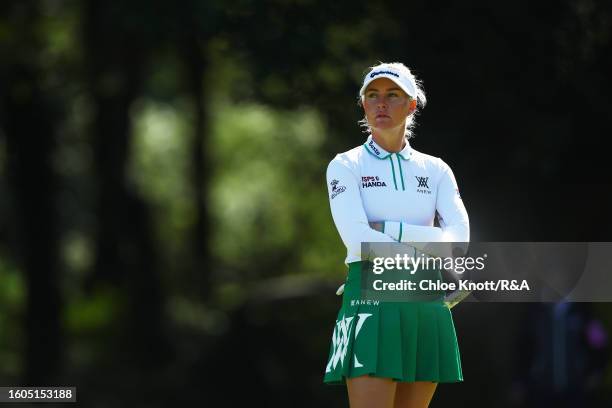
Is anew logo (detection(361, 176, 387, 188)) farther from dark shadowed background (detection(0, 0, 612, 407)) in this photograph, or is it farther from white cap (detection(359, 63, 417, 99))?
dark shadowed background (detection(0, 0, 612, 407))

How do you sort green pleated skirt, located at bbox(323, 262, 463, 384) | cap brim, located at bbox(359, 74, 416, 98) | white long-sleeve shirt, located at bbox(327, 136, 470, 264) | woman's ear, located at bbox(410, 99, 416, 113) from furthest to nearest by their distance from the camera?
woman's ear, located at bbox(410, 99, 416, 113)
cap brim, located at bbox(359, 74, 416, 98)
white long-sleeve shirt, located at bbox(327, 136, 470, 264)
green pleated skirt, located at bbox(323, 262, 463, 384)

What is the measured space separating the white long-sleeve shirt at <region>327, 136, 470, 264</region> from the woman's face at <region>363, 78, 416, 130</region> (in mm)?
127

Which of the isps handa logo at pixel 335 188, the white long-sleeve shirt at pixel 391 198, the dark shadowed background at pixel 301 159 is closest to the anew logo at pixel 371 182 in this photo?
the white long-sleeve shirt at pixel 391 198

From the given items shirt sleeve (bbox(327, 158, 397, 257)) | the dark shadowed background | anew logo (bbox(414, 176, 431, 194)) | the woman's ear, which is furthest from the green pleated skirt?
the dark shadowed background

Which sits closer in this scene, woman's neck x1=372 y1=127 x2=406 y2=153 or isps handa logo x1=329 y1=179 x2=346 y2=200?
isps handa logo x1=329 y1=179 x2=346 y2=200

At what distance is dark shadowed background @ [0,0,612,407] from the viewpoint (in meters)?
12.9

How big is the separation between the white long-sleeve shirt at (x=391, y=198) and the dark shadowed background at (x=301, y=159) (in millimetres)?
5535

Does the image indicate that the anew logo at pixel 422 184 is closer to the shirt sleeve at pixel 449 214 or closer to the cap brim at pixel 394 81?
the shirt sleeve at pixel 449 214

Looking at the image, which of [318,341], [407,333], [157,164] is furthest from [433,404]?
[157,164]

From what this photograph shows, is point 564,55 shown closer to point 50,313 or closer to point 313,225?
point 50,313

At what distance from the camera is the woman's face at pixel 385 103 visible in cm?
578

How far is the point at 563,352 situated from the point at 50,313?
9.36 meters

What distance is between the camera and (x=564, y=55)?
12.7 meters

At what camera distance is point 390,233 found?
5.64m
